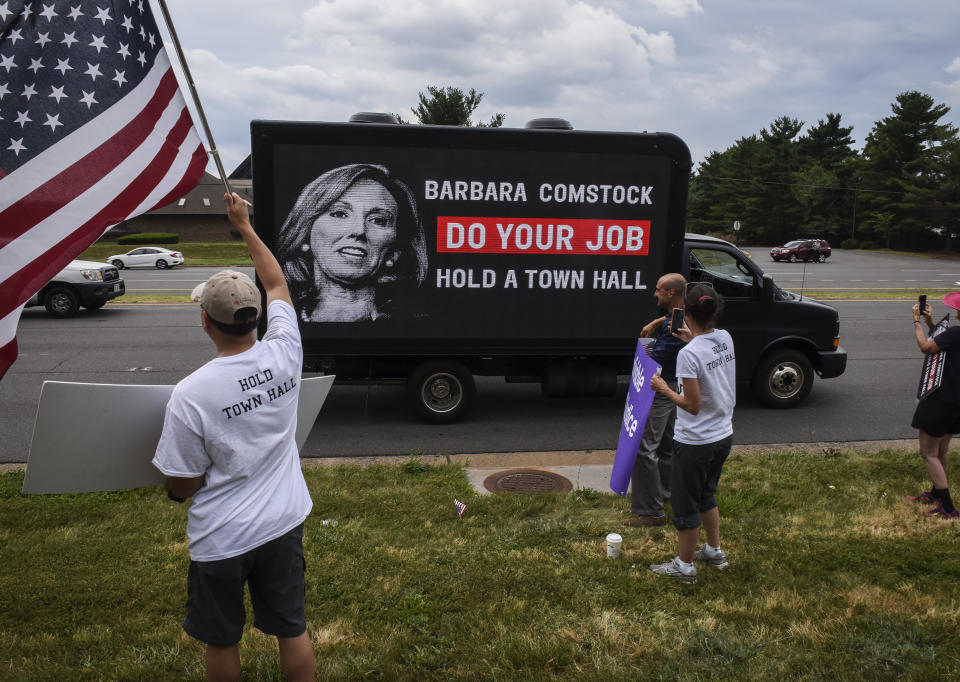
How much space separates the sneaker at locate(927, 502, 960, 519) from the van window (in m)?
3.89

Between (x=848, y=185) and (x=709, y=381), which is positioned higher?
(x=848, y=185)

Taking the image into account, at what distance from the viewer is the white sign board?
2.66 m

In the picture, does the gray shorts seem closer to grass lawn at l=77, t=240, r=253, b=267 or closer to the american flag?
the american flag

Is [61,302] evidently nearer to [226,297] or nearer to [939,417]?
[226,297]

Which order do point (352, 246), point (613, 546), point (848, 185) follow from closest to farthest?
point (613, 546), point (352, 246), point (848, 185)

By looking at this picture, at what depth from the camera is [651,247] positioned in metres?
8.20

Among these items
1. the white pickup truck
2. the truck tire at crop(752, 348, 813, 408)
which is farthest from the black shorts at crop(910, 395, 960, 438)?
the white pickup truck

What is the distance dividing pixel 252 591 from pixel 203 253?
1686 inches

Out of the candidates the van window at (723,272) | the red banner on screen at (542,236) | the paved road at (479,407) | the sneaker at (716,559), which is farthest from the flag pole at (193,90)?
the van window at (723,272)

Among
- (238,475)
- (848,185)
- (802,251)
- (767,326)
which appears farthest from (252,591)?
(848,185)

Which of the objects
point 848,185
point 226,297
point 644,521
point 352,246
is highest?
point 848,185

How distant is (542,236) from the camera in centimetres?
798

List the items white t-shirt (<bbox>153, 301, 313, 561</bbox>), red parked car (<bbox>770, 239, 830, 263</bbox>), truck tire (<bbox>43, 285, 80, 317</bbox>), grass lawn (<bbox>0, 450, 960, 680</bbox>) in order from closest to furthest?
white t-shirt (<bbox>153, 301, 313, 561</bbox>), grass lawn (<bbox>0, 450, 960, 680</bbox>), truck tire (<bbox>43, 285, 80, 317</bbox>), red parked car (<bbox>770, 239, 830, 263</bbox>)

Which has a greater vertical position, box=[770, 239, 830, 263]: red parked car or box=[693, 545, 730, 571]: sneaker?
box=[770, 239, 830, 263]: red parked car
